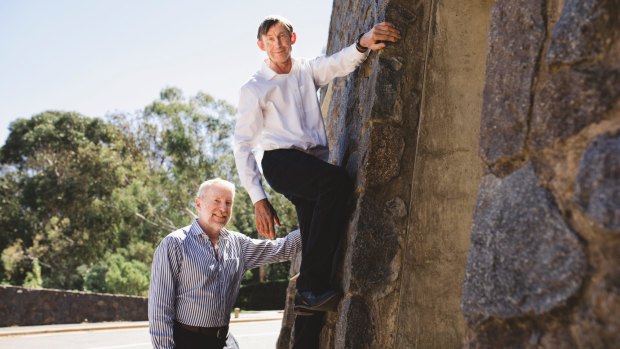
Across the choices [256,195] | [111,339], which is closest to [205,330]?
[256,195]

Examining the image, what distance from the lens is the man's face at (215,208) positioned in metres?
4.18

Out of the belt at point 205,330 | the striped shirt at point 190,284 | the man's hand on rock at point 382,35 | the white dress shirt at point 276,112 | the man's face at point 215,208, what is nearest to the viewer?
the man's hand on rock at point 382,35

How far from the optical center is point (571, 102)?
1.37 meters

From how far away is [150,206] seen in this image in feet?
94.2

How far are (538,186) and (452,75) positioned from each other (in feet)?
6.22

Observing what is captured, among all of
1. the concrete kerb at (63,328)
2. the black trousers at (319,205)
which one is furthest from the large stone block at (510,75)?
the concrete kerb at (63,328)

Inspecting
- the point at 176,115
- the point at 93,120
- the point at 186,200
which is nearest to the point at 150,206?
the point at 186,200

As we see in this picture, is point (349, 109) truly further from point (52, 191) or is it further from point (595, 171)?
point (52, 191)

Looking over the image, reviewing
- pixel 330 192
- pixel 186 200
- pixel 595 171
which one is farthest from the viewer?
pixel 186 200

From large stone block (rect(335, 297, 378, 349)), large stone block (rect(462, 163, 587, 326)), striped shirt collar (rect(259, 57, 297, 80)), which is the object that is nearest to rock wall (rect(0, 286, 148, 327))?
striped shirt collar (rect(259, 57, 297, 80))

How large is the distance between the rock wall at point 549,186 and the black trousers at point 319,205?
1.49 m

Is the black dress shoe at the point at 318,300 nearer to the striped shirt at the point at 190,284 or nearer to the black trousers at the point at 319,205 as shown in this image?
the black trousers at the point at 319,205

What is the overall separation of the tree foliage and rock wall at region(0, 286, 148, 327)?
8.40m

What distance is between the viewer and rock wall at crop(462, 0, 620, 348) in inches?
48.6
